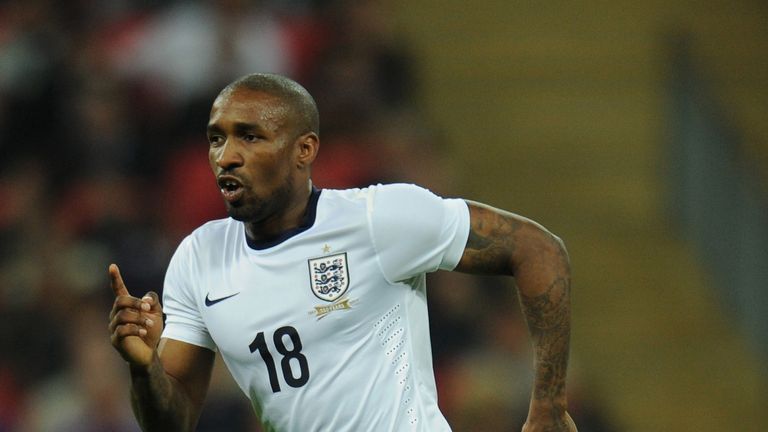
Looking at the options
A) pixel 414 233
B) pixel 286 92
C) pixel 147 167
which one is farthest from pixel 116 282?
pixel 147 167

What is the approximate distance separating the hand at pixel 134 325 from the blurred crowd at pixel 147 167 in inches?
136

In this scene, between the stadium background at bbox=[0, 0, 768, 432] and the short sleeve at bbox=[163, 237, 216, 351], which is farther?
the stadium background at bbox=[0, 0, 768, 432]

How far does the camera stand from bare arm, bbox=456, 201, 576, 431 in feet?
14.4

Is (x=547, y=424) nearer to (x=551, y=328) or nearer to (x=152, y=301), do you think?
(x=551, y=328)

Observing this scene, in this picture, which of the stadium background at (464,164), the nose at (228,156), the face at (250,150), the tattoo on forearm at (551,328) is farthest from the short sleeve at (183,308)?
the stadium background at (464,164)

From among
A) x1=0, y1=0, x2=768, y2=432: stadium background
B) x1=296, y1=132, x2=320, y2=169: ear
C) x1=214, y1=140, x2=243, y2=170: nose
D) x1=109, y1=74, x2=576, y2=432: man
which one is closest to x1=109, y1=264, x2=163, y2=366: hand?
x1=109, y1=74, x2=576, y2=432: man

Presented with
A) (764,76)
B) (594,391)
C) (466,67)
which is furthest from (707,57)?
(594,391)

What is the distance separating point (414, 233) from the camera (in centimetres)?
434

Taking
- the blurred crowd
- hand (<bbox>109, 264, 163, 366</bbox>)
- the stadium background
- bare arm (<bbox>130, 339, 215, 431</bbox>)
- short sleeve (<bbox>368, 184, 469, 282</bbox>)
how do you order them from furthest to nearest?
the stadium background
the blurred crowd
short sleeve (<bbox>368, 184, 469, 282</bbox>)
bare arm (<bbox>130, 339, 215, 431</bbox>)
hand (<bbox>109, 264, 163, 366</bbox>)

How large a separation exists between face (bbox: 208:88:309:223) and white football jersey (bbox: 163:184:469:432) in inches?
7.1

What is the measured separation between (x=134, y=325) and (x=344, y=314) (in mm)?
663

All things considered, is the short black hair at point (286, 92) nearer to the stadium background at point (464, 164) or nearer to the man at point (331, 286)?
the man at point (331, 286)

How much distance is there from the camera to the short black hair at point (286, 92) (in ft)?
14.4

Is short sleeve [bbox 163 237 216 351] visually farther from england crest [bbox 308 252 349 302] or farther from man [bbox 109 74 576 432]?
england crest [bbox 308 252 349 302]
